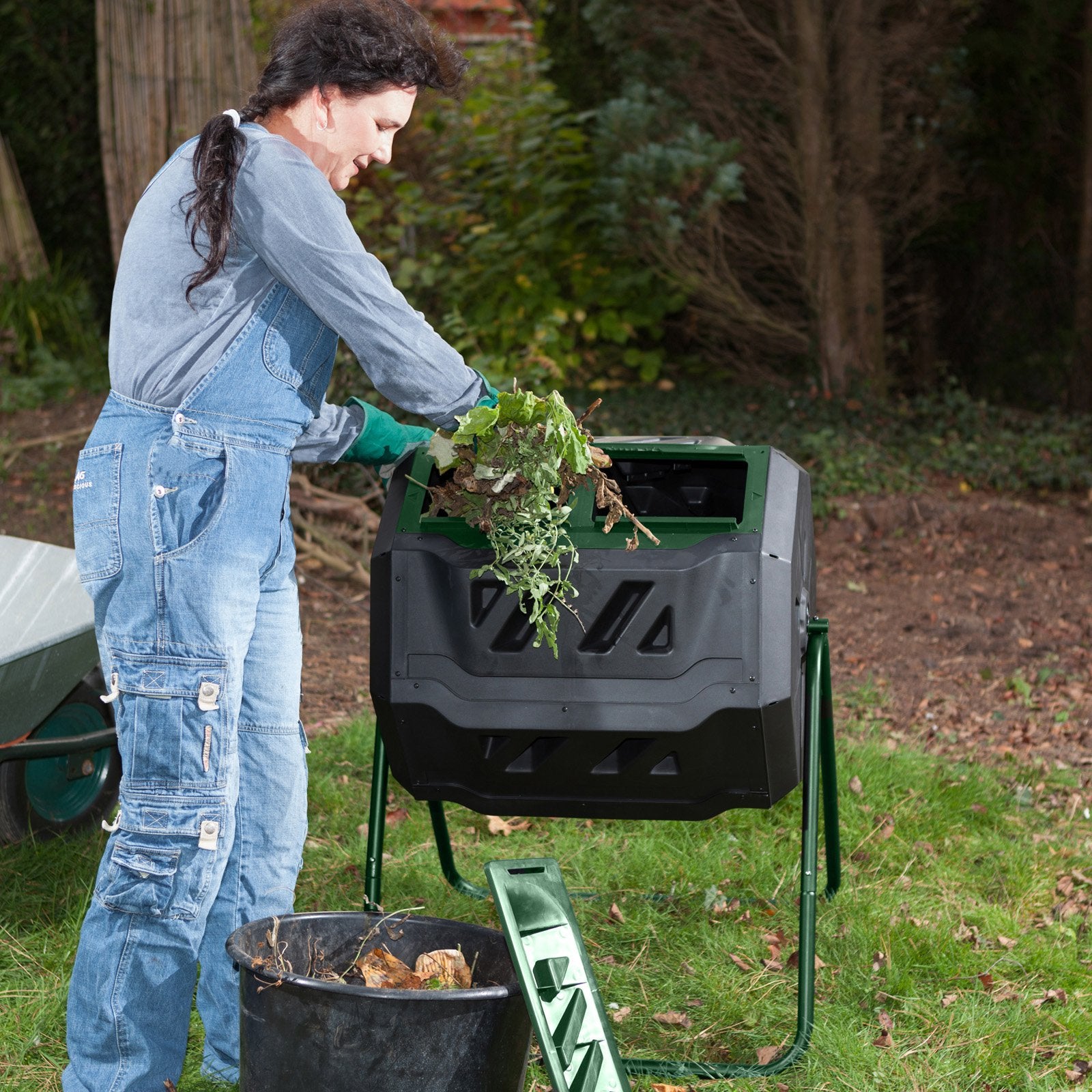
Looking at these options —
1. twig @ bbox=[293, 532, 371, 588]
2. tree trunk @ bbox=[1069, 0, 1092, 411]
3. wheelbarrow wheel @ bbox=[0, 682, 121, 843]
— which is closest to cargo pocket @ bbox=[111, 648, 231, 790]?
wheelbarrow wheel @ bbox=[0, 682, 121, 843]

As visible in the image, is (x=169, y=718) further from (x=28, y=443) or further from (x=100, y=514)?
(x=28, y=443)

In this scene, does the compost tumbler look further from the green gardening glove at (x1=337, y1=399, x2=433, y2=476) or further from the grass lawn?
the grass lawn

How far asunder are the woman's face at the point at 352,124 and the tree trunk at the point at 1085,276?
27.8ft

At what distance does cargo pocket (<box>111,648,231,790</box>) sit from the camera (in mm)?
2350

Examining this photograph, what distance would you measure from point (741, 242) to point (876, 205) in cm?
108

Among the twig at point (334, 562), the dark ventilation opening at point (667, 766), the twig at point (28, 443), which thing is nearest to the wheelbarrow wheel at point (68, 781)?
the dark ventilation opening at point (667, 766)

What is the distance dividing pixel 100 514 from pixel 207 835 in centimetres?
58

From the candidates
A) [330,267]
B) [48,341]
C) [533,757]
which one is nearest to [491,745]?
[533,757]

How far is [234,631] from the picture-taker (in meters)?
2.39

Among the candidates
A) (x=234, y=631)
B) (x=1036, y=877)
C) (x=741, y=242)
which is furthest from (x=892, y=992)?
(x=741, y=242)

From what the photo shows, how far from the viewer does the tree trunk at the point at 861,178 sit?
918 cm

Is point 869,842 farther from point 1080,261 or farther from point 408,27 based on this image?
point 1080,261

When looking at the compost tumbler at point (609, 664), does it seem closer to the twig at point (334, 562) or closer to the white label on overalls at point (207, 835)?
the white label on overalls at point (207, 835)

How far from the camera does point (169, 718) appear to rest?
235 centimetres
